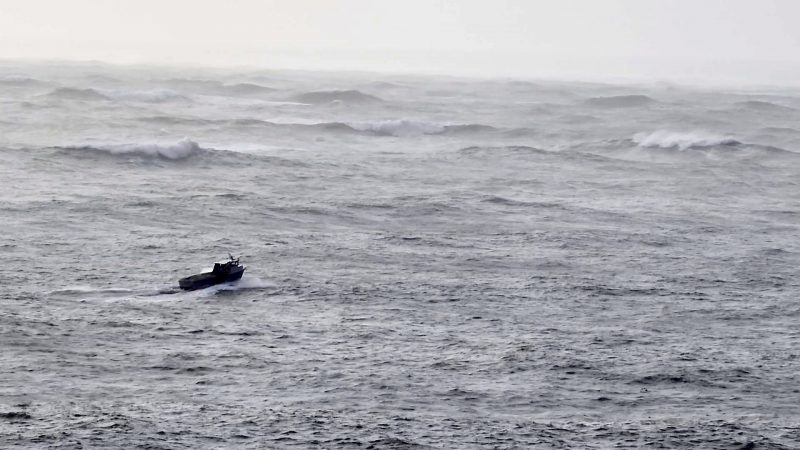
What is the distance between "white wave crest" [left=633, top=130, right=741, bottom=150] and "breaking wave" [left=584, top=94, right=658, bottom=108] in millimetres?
33434

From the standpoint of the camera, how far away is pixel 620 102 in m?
139

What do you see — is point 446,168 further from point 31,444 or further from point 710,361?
point 31,444

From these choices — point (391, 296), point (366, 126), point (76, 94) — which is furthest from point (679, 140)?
point (391, 296)

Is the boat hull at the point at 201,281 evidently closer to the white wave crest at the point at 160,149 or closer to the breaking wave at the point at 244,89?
the white wave crest at the point at 160,149

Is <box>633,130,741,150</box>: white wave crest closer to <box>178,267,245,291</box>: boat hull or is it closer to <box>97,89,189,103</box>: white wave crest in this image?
<box>97,89,189,103</box>: white wave crest

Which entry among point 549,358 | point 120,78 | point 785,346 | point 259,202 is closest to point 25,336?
point 549,358

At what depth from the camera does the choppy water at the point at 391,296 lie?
29.0 m

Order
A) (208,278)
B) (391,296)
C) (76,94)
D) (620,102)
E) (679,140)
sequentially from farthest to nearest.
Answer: (620,102) < (76,94) < (679,140) < (391,296) < (208,278)

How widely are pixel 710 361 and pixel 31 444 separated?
63.0 ft

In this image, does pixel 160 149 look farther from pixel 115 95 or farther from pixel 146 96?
pixel 146 96

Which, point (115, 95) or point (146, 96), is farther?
point (146, 96)

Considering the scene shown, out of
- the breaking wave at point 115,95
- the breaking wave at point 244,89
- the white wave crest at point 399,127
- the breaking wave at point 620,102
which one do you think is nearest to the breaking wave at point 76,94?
the breaking wave at point 115,95

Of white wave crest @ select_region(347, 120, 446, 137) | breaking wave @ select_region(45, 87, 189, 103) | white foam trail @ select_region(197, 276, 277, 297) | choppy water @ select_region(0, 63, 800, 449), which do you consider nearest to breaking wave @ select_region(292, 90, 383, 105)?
breaking wave @ select_region(45, 87, 189, 103)

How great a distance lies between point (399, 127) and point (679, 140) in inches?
927
